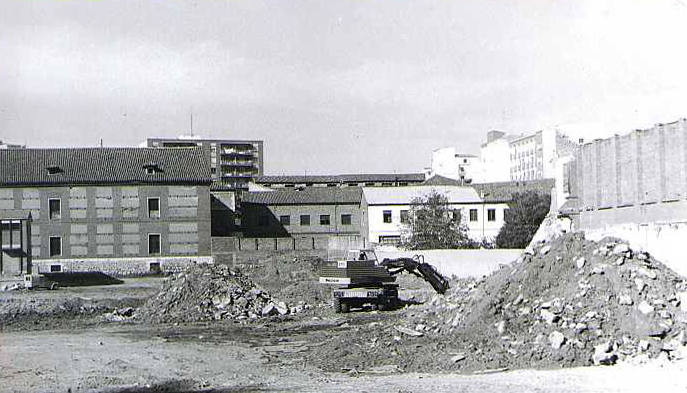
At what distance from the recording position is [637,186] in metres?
26.2

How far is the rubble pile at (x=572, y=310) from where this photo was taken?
51.4 ft

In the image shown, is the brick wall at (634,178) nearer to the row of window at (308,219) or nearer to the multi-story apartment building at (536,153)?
the row of window at (308,219)

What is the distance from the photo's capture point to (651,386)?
44.5 feet

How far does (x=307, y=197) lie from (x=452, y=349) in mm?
53815

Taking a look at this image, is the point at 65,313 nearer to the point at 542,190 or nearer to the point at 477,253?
the point at 477,253

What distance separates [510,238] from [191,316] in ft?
119

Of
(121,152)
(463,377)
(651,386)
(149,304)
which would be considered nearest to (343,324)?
(149,304)

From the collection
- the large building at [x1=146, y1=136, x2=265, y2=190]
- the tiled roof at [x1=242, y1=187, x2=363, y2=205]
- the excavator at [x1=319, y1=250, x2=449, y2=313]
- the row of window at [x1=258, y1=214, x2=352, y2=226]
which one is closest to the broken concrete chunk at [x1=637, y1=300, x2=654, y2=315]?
the excavator at [x1=319, y1=250, x2=449, y2=313]

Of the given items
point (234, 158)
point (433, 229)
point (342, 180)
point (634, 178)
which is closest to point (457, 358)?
point (634, 178)

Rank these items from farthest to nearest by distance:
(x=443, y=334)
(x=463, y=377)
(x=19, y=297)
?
(x=19, y=297), (x=443, y=334), (x=463, y=377)

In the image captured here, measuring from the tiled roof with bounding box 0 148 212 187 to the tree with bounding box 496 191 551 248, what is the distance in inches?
875

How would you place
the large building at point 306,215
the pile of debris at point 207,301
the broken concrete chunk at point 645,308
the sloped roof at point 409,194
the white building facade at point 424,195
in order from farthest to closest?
the large building at point 306,215 → the sloped roof at point 409,194 → the white building facade at point 424,195 → the pile of debris at point 207,301 → the broken concrete chunk at point 645,308

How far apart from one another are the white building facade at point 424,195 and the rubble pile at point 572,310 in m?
44.0

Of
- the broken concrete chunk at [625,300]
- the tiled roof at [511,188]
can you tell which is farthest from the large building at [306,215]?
the broken concrete chunk at [625,300]
